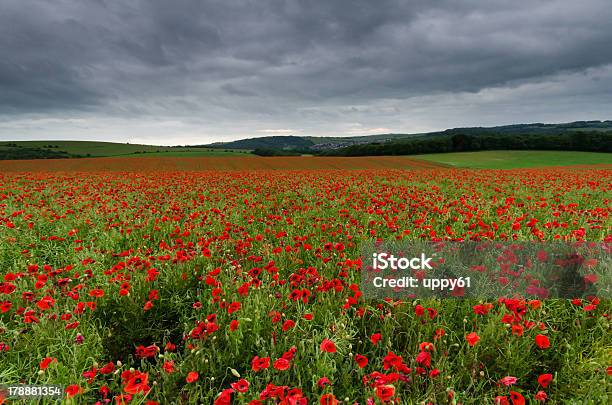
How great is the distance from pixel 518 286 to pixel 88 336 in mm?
3644

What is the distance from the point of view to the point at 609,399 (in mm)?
1881

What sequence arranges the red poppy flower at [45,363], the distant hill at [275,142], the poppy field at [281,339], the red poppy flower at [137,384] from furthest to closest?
the distant hill at [275,142], the poppy field at [281,339], the red poppy flower at [45,363], the red poppy flower at [137,384]

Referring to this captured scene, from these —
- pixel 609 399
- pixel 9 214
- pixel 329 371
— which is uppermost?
pixel 9 214

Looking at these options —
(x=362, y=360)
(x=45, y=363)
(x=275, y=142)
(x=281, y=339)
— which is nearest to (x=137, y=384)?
(x=45, y=363)

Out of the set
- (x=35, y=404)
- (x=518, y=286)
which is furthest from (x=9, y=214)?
(x=518, y=286)

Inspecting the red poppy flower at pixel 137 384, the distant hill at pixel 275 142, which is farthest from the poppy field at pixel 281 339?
the distant hill at pixel 275 142

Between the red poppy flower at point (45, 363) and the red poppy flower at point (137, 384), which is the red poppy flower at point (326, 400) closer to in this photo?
the red poppy flower at point (137, 384)

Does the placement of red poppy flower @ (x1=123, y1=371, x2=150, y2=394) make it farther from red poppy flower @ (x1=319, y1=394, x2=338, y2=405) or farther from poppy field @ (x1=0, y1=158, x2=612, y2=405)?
red poppy flower @ (x1=319, y1=394, x2=338, y2=405)

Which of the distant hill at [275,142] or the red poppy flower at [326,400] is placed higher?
the distant hill at [275,142]

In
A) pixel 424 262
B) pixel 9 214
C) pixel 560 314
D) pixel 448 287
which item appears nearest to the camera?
pixel 560 314

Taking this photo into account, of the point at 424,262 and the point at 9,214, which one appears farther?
the point at 9,214

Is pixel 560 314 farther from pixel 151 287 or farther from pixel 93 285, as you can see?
pixel 93 285

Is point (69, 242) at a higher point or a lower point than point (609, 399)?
higher

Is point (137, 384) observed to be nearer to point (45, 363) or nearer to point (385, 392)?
point (45, 363)
